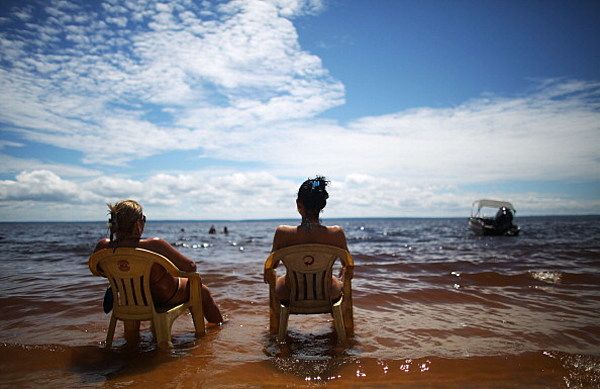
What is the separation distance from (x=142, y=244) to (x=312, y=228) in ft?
6.49

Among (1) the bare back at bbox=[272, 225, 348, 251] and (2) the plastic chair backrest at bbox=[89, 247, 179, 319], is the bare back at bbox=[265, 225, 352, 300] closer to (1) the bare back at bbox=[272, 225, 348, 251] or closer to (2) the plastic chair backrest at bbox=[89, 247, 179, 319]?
(1) the bare back at bbox=[272, 225, 348, 251]

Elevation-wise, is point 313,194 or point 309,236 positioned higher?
point 313,194

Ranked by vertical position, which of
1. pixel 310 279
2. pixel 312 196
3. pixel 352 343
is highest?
pixel 312 196

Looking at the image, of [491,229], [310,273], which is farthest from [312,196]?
[491,229]

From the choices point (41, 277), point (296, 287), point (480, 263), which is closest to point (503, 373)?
point (296, 287)

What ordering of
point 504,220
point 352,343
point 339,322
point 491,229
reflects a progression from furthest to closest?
1. point 491,229
2. point 504,220
3. point 352,343
4. point 339,322

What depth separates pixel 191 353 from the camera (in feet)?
14.0

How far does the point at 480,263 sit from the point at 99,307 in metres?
11.9

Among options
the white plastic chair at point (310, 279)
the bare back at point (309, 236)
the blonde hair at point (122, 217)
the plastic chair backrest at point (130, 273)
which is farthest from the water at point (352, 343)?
the blonde hair at point (122, 217)

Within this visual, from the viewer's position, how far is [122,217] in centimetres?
410

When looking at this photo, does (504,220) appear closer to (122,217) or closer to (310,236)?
(310,236)

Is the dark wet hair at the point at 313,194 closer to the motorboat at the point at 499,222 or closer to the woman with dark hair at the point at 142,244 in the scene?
the woman with dark hair at the point at 142,244

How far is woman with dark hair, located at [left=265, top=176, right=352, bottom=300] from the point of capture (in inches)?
176

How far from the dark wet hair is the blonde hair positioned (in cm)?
193
